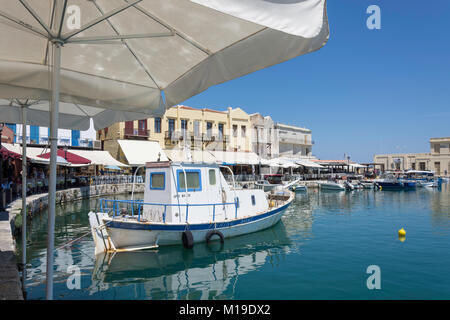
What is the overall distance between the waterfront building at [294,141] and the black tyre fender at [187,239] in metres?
44.0

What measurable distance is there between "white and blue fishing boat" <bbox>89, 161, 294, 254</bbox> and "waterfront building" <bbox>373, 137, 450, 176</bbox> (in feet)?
264

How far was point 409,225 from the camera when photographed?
1680cm

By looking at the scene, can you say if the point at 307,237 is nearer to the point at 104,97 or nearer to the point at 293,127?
the point at 104,97

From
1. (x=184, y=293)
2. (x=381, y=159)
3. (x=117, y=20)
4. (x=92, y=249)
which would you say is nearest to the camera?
(x=117, y=20)

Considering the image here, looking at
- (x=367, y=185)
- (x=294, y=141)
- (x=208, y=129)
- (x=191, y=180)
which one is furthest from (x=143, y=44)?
(x=294, y=141)

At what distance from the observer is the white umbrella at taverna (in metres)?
2.58

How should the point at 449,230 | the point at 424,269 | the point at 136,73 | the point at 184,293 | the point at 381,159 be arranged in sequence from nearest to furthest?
the point at 136,73 → the point at 184,293 → the point at 424,269 → the point at 449,230 → the point at 381,159

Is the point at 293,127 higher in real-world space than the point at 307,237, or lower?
higher

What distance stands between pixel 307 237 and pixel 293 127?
4598 centimetres

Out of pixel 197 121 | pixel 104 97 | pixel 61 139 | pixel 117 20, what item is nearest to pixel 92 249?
pixel 104 97

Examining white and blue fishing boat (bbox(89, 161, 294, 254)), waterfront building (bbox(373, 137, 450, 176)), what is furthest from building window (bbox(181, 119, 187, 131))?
waterfront building (bbox(373, 137, 450, 176))

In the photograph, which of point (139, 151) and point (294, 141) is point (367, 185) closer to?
point (294, 141)

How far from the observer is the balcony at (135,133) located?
1346 inches

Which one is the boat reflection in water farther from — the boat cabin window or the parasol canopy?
the parasol canopy
